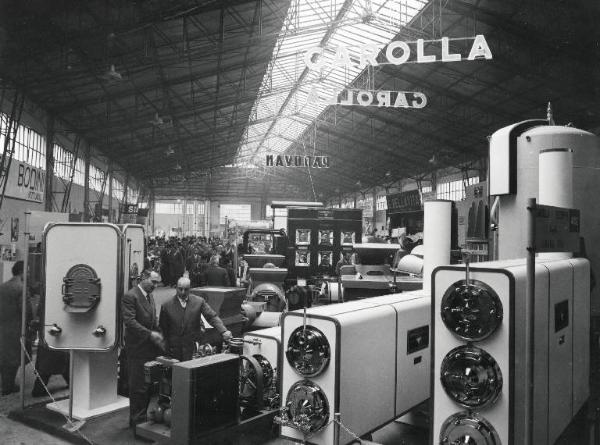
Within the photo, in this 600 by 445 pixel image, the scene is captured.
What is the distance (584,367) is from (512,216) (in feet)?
4.91

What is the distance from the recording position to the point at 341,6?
45.2ft

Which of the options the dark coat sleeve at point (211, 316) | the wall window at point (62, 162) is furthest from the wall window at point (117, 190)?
the dark coat sleeve at point (211, 316)

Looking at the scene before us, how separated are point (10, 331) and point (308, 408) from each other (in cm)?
500

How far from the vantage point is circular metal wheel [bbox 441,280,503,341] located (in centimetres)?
271

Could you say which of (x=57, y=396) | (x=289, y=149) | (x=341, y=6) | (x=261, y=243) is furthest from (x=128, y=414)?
(x=289, y=149)

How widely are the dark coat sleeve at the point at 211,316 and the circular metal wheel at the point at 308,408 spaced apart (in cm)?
226

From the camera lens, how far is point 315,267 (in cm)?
1180

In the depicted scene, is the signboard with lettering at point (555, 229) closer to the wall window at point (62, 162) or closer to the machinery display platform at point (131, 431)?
the machinery display platform at point (131, 431)

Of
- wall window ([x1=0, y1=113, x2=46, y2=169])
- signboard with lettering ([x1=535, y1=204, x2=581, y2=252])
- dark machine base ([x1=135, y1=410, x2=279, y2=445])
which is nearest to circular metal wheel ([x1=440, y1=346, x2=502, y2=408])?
signboard with lettering ([x1=535, y1=204, x2=581, y2=252])

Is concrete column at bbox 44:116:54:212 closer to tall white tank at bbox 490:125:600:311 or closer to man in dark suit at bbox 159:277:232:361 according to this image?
man in dark suit at bbox 159:277:232:361

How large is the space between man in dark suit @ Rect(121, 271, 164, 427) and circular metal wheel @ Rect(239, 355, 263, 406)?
Answer: 1.88m

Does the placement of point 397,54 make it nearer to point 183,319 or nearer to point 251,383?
point 183,319

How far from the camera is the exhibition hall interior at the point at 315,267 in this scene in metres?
2.93

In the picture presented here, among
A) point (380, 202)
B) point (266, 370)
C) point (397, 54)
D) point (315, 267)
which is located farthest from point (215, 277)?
point (380, 202)
